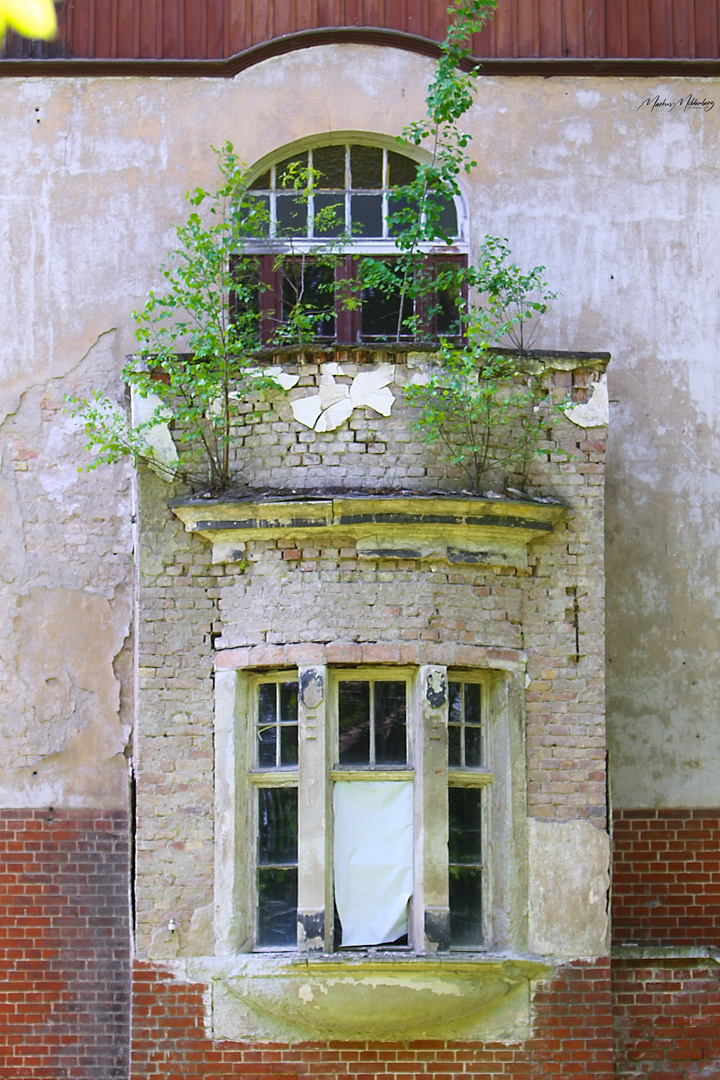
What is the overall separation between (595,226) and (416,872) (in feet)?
17.1

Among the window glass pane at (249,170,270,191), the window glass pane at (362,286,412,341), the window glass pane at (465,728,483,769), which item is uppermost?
the window glass pane at (249,170,270,191)

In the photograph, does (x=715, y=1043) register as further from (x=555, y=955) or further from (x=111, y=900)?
(x=111, y=900)

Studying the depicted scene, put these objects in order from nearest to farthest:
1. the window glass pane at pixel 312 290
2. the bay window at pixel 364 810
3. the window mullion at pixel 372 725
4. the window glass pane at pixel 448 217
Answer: the bay window at pixel 364 810, the window mullion at pixel 372 725, the window glass pane at pixel 312 290, the window glass pane at pixel 448 217

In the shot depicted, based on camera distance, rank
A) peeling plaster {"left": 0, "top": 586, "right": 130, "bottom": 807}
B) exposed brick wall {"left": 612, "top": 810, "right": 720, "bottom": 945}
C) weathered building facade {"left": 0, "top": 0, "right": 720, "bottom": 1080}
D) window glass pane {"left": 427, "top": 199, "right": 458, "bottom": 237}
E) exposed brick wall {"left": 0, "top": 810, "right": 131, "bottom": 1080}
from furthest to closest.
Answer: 1. window glass pane {"left": 427, "top": 199, "right": 458, "bottom": 237}
2. peeling plaster {"left": 0, "top": 586, "right": 130, "bottom": 807}
3. exposed brick wall {"left": 612, "top": 810, "right": 720, "bottom": 945}
4. exposed brick wall {"left": 0, "top": 810, "right": 131, "bottom": 1080}
5. weathered building facade {"left": 0, "top": 0, "right": 720, "bottom": 1080}

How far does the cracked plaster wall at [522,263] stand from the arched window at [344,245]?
0.26 meters

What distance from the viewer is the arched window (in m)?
10.1

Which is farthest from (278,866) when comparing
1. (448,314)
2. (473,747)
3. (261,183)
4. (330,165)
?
(330,165)

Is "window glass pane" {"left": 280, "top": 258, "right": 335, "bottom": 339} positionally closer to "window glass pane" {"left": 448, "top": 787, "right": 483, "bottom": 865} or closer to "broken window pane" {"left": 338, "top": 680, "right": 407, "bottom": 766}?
"broken window pane" {"left": 338, "top": 680, "right": 407, "bottom": 766}

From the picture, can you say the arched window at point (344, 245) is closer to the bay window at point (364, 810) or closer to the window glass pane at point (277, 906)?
the bay window at point (364, 810)

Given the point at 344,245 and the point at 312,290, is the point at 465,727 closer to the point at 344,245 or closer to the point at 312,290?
the point at 312,290

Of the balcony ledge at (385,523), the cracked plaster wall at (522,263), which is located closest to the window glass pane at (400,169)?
the cracked plaster wall at (522,263)

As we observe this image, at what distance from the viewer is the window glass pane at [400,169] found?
34.3 feet

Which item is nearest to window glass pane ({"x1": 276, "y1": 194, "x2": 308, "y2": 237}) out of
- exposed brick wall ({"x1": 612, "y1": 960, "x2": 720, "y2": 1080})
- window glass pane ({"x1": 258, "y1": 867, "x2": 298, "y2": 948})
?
window glass pane ({"x1": 258, "y1": 867, "x2": 298, "y2": 948})

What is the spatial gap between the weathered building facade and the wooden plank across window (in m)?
0.03
